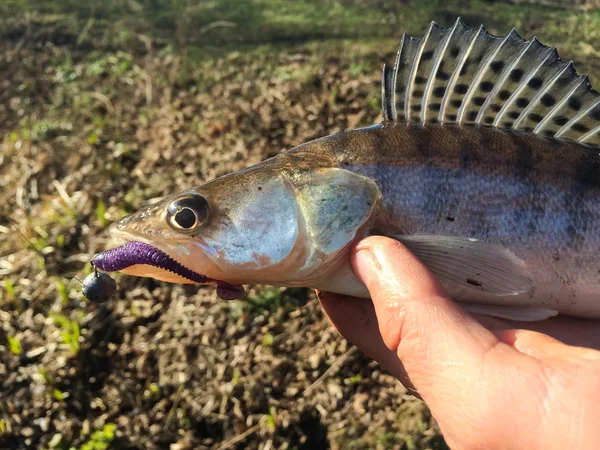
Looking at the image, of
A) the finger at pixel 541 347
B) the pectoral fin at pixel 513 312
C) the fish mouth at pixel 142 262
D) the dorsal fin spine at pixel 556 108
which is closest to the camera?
the finger at pixel 541 347

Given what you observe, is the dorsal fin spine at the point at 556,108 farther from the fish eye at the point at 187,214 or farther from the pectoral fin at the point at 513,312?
the fish eye at the point at 187,214

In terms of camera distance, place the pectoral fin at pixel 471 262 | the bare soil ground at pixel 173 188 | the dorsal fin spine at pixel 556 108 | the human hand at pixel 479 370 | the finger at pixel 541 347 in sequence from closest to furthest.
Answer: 1. the human hand at pixel 479 370
2. the finger at pixel 541 347
3. the pectoral fin at pixel 471 262
4. the dorsal fin spine at pixel 556 108
5. the bare soil ground at pixel 173 188

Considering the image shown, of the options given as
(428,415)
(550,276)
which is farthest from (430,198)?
(428,415)

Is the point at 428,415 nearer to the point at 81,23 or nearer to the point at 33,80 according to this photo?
the point at 33,80

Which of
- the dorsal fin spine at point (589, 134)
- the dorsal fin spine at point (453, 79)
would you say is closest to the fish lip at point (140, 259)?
the dorsal fin spine at point (453, 79)

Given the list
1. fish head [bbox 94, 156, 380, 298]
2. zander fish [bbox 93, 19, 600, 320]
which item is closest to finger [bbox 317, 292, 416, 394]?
zander fish [bbox 93, 19, 600, 320]

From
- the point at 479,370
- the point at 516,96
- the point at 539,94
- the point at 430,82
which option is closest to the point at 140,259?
the point at 479,370

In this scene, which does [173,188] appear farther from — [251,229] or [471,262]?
[471,262]
